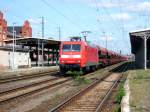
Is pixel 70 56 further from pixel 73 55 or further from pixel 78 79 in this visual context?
pixel 78 79

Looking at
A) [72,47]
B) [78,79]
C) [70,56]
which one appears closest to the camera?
[78,79]

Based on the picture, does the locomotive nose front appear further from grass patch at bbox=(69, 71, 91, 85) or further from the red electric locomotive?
grass patch at bbox=(69, 71, 91, 85)

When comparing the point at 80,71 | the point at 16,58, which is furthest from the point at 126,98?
the point at 16,58

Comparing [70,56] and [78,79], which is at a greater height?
[70,56]

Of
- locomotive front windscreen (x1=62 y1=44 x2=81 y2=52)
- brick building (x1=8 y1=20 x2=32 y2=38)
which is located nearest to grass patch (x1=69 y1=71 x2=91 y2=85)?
locomotive front windscreen (x1=62 y1=44 x2=81 y2=52)

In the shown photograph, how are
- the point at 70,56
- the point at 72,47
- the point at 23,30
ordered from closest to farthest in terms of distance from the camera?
the point at 70,56 < the point at 72,47 < the point at 23,30

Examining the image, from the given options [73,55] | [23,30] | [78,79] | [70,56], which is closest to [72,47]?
[73,55]

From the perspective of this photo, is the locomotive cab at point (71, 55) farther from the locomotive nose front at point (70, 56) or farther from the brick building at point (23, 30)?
the brick building at point (23, 30)

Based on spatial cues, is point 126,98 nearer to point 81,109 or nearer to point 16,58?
point 81,109

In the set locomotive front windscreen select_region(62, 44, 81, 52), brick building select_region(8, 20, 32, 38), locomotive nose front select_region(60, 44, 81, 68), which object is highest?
brick building select_region(8, 20, 32, 38)

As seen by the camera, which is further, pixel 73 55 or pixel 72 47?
pixel 72 47

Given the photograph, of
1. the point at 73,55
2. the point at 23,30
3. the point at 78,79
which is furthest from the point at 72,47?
the point at 23,30

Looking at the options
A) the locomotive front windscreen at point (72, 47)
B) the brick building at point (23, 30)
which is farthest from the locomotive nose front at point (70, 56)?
Answer: the brick building at point (23, 30)

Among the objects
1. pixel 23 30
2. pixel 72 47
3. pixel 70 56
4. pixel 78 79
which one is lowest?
pixel 78 79
